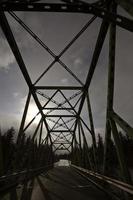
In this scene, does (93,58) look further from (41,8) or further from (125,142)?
(125,142)

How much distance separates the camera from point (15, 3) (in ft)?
21.4

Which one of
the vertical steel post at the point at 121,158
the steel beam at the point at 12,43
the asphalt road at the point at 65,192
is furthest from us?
the steel beam at the point at 12,43

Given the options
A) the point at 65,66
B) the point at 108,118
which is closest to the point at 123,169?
the point at 108,118

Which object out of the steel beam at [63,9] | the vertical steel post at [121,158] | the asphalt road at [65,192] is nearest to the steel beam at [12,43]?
the steel beam at [63,9]

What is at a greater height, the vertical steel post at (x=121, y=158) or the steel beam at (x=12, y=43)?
the steel beam at (x=12, y=43)

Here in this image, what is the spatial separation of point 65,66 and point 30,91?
134 inches

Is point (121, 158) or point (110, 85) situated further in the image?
point (110, 85)

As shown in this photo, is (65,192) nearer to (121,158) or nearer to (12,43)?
(121,158)

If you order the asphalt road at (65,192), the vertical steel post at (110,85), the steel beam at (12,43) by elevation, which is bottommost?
the asphalt road at (65,192)

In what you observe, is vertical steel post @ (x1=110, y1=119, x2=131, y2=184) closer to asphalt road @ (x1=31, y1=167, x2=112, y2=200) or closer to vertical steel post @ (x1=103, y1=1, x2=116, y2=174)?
vertical steel post @ (x1=103, y1=1, x2=116, y2=174)

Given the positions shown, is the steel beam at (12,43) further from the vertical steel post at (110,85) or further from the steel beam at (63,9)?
the vertical steel post at (110,85)

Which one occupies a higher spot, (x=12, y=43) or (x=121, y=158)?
(x=12, y=43)

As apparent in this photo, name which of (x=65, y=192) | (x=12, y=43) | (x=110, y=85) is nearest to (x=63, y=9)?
(x=110, y=85)

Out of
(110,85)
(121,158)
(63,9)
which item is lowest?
(121,158)
